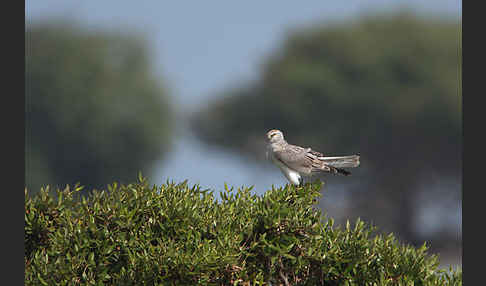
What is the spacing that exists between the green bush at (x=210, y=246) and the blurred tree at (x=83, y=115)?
39663mm

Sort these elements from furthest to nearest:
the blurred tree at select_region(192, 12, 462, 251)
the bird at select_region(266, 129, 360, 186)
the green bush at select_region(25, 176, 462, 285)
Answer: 1. the blurred tree at select_region(192, 12, 462, 251)
2. the bird at select_region(266, 129, 360, 186)
3. the green bush at select_region(25, 176, 462, 285)

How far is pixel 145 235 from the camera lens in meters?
7.52

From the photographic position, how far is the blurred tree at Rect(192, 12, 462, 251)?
45.2 meters

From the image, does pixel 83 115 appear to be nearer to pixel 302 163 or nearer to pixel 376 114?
pixel 376 114

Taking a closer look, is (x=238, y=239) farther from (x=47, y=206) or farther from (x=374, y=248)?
(x=47, y=206)

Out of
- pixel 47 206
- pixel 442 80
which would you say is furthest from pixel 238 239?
pixel 442 80

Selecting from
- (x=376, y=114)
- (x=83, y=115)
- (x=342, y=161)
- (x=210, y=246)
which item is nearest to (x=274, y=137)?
(x=342, y=161)

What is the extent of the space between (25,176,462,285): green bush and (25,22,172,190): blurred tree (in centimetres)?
3966

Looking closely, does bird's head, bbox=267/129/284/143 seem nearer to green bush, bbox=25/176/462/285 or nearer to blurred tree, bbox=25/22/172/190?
green bush, bbox=25/176/462/285

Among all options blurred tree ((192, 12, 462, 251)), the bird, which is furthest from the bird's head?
blurred tree ((192, 12, 462, 251))

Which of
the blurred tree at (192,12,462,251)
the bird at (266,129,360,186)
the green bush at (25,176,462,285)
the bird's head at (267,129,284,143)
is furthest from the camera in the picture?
the blurred tree at (192,12,462,251)

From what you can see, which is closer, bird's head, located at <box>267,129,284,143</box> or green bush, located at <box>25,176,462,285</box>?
green bush, located at <box>25,176,462,285</box>

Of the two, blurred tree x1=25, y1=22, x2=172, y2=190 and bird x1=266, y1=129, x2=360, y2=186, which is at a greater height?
blurred tree x1=25, y1=22, x2=172, y2=190

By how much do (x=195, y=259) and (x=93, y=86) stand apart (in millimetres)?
44019
